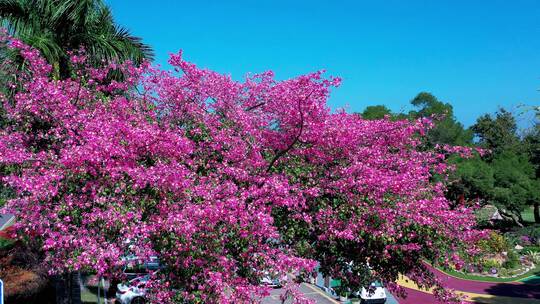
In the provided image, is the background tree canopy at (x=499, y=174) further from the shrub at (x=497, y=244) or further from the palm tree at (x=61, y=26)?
the palm tree at (x=61, y=26)

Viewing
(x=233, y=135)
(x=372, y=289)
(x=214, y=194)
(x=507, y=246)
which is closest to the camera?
(x=214, y=194)

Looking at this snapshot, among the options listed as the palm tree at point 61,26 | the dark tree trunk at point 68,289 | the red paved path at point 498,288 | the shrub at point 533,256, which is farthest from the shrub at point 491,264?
the palm tree at point 61,26

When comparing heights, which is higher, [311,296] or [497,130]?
[497,130]

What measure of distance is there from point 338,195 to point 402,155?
225 cm

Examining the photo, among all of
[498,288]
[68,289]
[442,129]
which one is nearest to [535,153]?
[442,129]

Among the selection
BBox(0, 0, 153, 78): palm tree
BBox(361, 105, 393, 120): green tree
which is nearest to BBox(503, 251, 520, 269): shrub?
BBox(361, 105, 393, 120): green tree

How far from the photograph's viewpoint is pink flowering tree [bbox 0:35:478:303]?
22.1ft

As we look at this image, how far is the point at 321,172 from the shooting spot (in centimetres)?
867

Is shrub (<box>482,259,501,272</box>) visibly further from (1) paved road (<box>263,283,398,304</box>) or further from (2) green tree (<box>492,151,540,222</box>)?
(1) paved road (<box>263,283,398,304</box>)

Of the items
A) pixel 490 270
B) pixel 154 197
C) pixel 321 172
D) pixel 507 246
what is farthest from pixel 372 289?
pixel 507 246

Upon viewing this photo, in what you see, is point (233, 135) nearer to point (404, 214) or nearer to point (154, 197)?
point (154, 197)

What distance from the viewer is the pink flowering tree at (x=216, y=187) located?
265 inches

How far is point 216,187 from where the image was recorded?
7.38 metres

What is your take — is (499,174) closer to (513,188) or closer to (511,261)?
(513,188)
